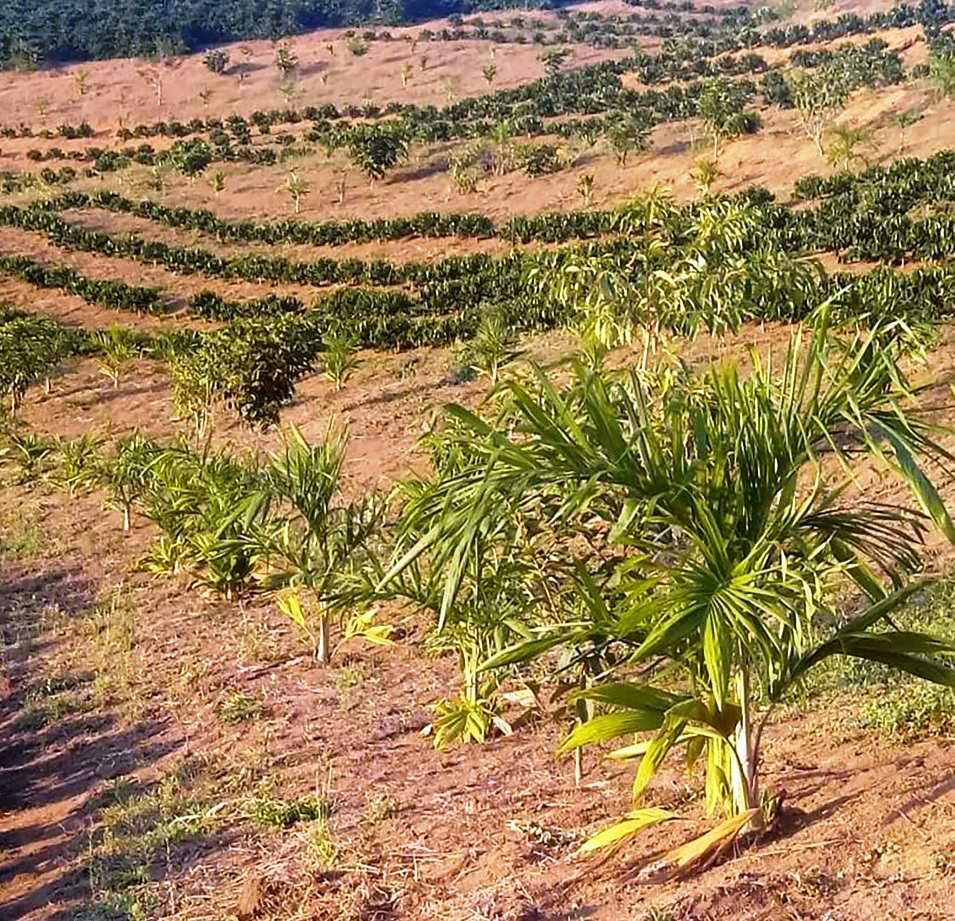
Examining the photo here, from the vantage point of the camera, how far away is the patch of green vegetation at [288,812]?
5.05 metres

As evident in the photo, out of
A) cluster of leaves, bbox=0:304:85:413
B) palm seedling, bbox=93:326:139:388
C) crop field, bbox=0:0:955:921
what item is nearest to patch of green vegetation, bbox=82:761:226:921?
crop field, bbox=0:0:955:921

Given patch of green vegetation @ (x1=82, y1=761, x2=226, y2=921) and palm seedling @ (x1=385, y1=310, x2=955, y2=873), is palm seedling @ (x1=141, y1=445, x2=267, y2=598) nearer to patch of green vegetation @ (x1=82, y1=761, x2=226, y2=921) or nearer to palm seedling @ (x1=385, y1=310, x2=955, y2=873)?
patch of green vegetation @ (x1=82, y1=761, x2=226, y2=921)

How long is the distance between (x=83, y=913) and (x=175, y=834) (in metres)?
0.64

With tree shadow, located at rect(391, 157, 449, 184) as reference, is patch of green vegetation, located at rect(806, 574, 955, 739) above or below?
below

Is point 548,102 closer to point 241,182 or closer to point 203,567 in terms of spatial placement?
point 241,182

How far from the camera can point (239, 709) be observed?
694cm

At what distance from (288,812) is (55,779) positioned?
2.24m

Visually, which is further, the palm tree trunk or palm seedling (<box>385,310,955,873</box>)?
the palm tree trunk

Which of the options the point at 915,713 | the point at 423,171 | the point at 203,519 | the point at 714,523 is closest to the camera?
the point at 714,523

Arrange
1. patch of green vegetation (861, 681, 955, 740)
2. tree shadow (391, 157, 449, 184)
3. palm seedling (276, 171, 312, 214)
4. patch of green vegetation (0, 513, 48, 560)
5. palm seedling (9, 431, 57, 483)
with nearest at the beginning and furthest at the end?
patch of green vegetation (861, 681, 955, 740), patch of green vegetation (0, 513, 48, 560), palm seedling (9, 431, 57, 483), palm seedling (276, 171, 312, 214), tree shadow (391, 157, 449, 184)

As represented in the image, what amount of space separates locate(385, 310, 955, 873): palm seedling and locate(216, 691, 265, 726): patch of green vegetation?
3741mm

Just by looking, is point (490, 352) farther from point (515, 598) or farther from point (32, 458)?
point (515, 598)

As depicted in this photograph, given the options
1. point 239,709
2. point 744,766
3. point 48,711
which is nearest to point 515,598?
point 744,766

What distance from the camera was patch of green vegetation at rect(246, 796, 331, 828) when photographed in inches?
199
